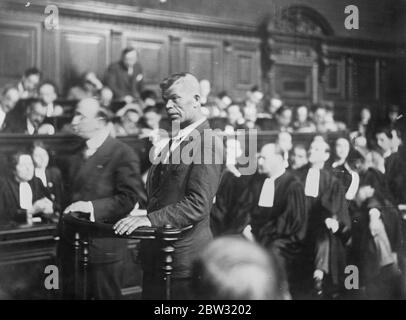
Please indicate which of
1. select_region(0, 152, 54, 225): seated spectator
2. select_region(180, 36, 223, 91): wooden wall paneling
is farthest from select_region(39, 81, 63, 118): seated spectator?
select_region(180, 36, 223, 91): wooden wall paneling

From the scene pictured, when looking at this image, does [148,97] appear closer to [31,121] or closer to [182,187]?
[31,121]

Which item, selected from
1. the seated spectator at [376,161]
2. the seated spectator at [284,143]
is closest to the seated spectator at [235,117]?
the seated spectator at [284,143]

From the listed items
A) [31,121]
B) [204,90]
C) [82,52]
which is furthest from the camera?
[82,52]

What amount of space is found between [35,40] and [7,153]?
1270 mm

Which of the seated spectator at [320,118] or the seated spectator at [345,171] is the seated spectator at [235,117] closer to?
the seated spectator at [320,118]

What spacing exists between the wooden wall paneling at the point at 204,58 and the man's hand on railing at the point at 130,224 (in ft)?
4.78

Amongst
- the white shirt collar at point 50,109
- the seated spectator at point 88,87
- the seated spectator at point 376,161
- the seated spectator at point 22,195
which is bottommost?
the seated spectator at point 22,195

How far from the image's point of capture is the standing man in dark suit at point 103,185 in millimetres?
3758

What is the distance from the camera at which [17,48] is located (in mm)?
4371

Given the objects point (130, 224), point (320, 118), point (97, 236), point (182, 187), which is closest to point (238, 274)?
point (182, 187)

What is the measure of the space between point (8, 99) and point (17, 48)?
457 mm

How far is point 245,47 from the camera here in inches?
202

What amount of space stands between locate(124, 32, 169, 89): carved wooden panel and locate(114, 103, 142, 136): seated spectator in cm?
30
